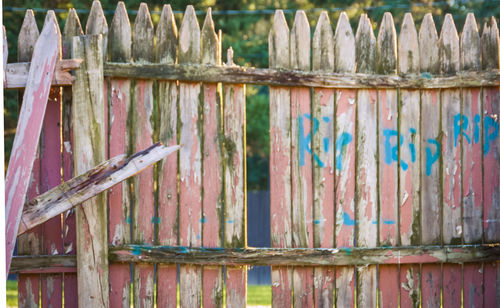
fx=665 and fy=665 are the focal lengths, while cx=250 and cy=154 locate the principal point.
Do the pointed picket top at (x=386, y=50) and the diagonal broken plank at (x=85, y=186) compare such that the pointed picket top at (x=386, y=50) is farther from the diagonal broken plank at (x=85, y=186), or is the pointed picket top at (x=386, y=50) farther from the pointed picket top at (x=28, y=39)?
the pointed picket top at (x=28, y=39)

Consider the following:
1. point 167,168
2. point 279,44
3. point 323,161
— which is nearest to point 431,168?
→ point 323,161

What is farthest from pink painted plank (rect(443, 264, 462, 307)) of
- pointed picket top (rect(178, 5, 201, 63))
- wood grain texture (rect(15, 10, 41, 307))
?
wood grain texture (rect(15, 10, 41, 307))

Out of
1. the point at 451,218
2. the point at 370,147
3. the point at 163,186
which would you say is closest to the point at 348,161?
the point at 370,147

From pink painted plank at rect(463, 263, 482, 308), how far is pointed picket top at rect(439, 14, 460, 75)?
1.41 metres

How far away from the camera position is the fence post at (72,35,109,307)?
441 cm

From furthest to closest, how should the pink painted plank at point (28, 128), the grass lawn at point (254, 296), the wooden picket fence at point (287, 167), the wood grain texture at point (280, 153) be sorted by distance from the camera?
the grass lawn at point (254, 296) → the wood grain texture at point (280, 153) → the wooden picket fence at point (287, 167) → the pink painted plank at point (28, 128)

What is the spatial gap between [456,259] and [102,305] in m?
2.47

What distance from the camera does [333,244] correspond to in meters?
4.66

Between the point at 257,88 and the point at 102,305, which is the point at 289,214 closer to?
the point at 102,305

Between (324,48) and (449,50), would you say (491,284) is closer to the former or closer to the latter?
(449,50)

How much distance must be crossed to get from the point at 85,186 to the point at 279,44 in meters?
1.63

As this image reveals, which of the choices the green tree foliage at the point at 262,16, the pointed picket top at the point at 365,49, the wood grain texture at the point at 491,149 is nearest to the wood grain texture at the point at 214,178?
the pointed picket top at the point at 365,49

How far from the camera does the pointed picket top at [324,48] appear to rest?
184 inches

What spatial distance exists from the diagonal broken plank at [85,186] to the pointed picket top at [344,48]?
55.4 inches
